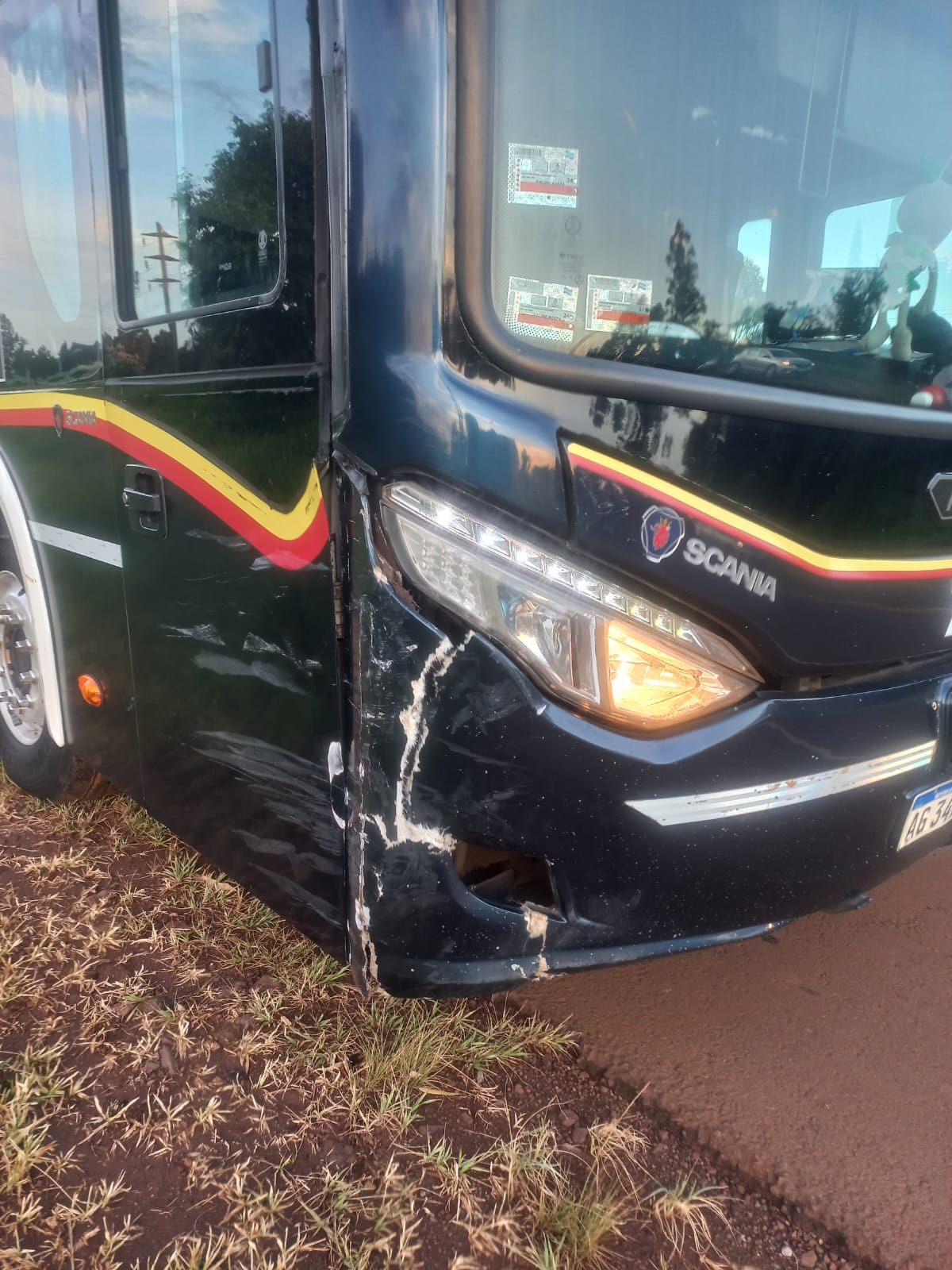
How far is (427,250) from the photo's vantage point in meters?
1.43

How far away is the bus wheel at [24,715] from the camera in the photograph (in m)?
2.98

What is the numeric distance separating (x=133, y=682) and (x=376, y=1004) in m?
1.03

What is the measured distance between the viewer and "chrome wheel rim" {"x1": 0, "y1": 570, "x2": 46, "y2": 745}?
117 inches

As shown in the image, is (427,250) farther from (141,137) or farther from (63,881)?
(63,881)

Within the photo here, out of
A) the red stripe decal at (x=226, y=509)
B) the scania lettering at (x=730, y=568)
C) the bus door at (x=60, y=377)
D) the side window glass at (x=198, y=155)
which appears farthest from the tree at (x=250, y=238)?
the scania lettering at (x=730, y=568)

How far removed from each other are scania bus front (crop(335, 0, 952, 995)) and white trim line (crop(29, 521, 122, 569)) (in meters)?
1.00

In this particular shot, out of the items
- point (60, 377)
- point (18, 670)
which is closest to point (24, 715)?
point (18, 670)

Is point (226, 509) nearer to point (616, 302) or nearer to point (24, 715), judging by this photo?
point (616, 302)

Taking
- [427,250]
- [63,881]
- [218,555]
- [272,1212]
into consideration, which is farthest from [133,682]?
[427,250]

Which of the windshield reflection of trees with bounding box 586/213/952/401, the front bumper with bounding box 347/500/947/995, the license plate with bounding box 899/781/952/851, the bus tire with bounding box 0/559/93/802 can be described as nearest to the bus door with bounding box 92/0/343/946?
the front bumper with bounding box 347/500/947/995

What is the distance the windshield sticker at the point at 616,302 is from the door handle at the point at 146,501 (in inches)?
41.9

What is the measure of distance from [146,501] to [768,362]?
4.61 feet

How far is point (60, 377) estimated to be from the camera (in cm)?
239

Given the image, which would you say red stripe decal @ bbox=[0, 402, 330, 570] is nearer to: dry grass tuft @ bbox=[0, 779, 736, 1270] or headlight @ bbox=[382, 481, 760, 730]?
headlight @ bbox=[382, 481, 760, 730]
